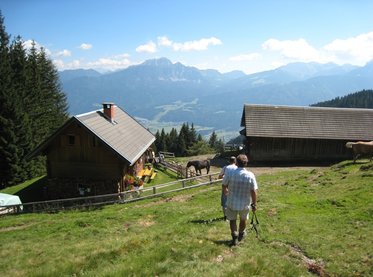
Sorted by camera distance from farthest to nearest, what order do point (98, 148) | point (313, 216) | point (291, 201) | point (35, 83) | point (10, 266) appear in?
1. point (35, 83)
2. point (98, 148)
3. point (291, 201)
4. point (313, 216)
5. point (10, 266)

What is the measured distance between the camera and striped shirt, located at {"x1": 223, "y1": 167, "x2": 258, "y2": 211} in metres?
10.1

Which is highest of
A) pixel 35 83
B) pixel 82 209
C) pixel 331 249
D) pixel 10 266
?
pixel 35 83

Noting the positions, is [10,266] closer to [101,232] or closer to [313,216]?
[101,232]

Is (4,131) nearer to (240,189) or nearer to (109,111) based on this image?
(109,111)

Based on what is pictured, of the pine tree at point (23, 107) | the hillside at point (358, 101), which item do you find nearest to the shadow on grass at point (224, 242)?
the pine tree at point (23, 107)

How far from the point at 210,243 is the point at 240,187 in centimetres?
211

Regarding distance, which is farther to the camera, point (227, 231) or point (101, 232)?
point (101, 232)

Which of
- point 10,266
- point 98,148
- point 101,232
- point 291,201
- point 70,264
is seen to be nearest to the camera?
point 70,264

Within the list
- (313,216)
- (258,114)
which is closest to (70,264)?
(313,216)

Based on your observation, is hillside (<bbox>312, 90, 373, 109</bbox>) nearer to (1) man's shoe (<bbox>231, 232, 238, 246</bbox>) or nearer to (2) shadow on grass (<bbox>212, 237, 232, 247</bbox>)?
(2) shadow on grass (<bbox>212, 237, 232, 247</bbox>)

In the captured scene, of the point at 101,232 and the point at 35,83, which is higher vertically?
the point at 35,83

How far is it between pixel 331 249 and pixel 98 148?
69.2ft

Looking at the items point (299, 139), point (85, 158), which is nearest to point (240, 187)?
point (85, 158)

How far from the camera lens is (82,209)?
24672 mm
